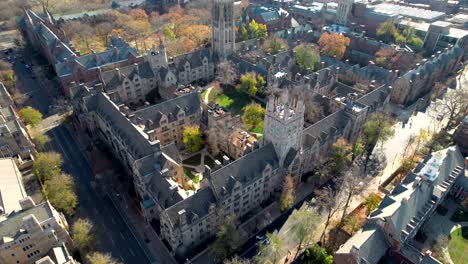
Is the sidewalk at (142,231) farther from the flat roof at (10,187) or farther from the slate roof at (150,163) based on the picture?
the flat roof at (10,187)

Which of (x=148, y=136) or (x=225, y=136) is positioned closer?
(x=148, y=136)

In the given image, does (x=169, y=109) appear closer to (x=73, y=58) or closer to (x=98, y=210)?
(x=98, y=210)

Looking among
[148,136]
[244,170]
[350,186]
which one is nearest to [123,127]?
[148,136]

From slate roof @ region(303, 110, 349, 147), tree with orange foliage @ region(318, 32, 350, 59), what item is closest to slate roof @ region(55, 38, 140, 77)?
slate roof @ region(303, 110, 349, 147)

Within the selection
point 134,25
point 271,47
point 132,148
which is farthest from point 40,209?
point 134,25

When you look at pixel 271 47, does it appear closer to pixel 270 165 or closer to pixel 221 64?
pixel 221 64

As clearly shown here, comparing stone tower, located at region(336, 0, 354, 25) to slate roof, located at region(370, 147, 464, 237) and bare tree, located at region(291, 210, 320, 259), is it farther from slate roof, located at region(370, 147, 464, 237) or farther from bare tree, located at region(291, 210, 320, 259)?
bare tree, located at region(291, 210, 320, 259)
